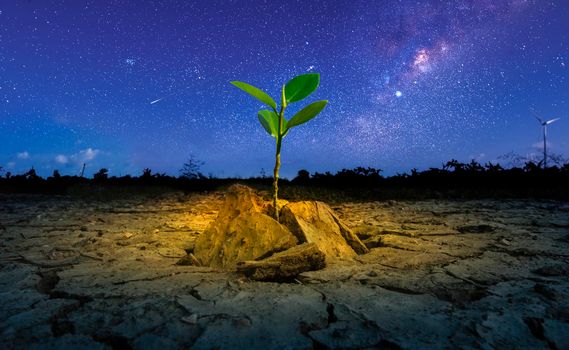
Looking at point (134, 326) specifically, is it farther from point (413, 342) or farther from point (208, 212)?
point (208, 212)

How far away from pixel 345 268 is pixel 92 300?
4.16 ft

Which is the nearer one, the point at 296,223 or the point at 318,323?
the point at 318,323

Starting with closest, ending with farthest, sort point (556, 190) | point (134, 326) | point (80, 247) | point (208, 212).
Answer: point (134, 326) < point (80, 247) < point (208, 212) < point (556, 190)

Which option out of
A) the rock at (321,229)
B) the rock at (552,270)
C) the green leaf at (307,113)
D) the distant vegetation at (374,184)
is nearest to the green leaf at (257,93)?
the green leaf at (307,113)

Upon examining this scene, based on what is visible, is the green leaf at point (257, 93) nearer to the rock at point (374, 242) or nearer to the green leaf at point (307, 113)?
the green leaf at point (307, 113)

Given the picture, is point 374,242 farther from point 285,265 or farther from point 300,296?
point 300,296

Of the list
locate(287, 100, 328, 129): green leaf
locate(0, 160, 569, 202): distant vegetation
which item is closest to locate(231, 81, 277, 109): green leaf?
locate(287, 100, 328, 129): green leaf

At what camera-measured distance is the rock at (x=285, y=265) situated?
5.68 ft

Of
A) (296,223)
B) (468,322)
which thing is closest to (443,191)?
(296,223)

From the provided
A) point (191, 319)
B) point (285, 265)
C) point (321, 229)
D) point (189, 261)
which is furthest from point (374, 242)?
point (191, 319)

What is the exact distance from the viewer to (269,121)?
7.63 ft

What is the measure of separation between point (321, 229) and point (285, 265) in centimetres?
64

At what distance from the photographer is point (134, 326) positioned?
1232 millimetres

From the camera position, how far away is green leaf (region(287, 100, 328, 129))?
216 cm
